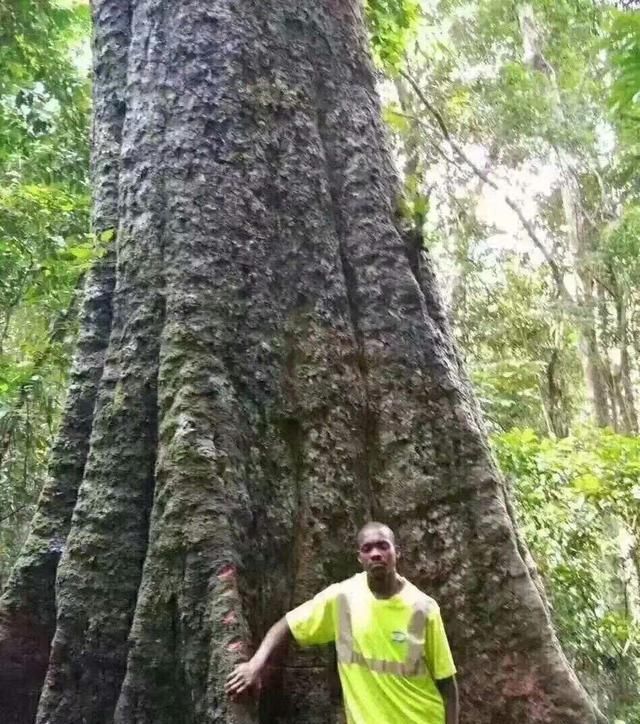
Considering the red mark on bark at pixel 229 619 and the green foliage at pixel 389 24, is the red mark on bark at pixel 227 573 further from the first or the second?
the green foliage at pixel 389 24

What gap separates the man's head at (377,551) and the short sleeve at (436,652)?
23 cm

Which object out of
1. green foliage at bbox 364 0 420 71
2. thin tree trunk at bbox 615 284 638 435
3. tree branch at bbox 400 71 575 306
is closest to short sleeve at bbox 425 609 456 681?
green foliage at bbox 364 0 420 71

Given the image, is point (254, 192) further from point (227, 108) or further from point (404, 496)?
point (404, 496)

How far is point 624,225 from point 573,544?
6.43 metres

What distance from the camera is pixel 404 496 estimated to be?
3488 mm

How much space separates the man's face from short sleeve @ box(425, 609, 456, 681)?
23 cm

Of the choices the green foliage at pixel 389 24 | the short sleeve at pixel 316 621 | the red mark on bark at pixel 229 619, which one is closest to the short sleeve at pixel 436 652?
the short sleeve at pixel 316 621

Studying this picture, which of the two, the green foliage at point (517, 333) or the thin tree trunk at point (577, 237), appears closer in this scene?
the green foliage at point (517, 333)

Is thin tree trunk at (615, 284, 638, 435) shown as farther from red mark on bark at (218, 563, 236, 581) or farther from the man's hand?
the man's hand

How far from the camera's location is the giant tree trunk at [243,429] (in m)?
3.05

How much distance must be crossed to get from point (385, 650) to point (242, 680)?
1.58 ft

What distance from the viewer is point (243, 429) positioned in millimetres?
3291

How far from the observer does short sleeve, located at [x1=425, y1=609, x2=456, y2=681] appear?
9.21ft

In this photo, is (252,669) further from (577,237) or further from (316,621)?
(577,237)
